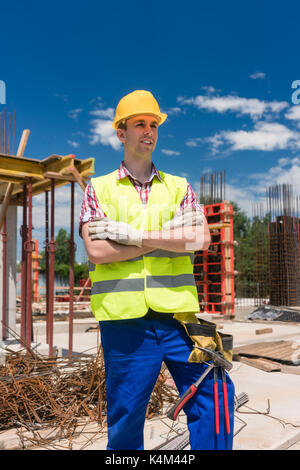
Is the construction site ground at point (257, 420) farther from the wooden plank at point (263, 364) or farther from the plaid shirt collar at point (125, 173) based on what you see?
the plaid shirt collar at point (125, 173)

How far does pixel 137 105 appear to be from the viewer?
2096 millimetres

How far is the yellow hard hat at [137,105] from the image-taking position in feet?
6.86

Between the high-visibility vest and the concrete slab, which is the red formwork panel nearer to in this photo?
the concrete slab

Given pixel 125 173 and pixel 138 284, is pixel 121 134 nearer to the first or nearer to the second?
pixel 125 173

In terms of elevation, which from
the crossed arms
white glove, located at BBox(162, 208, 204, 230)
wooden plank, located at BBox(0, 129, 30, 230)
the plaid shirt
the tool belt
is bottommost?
the tool belt

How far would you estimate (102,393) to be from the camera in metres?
3.97

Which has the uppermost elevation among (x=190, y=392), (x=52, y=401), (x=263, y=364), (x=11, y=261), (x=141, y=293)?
(x=11, y=261)

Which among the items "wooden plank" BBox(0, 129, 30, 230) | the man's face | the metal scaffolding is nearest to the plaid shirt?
the man's face

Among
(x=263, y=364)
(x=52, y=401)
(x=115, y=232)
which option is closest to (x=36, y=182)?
(x=52, y=401)

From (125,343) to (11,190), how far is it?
4999 millimetres

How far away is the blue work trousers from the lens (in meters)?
1.91

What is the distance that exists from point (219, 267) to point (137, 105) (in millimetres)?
13001

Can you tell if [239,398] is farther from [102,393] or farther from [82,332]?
[82,332]

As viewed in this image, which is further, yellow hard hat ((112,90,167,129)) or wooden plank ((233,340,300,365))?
wooden plank ((233,340,300,365))
